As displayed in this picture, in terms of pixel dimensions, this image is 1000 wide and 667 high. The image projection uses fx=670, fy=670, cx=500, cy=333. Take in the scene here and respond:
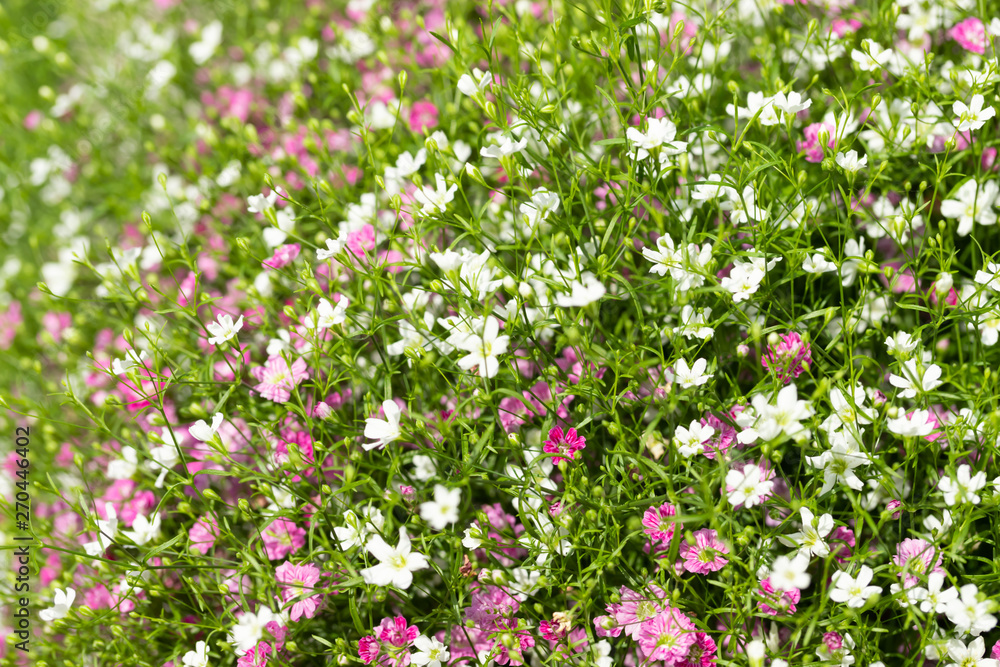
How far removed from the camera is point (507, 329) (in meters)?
1.49

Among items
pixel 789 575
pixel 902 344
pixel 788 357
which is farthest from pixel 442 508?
pixel 902 344

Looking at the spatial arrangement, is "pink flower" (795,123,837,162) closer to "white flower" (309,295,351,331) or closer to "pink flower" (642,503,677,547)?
"pink flower" (642,503,677,547)

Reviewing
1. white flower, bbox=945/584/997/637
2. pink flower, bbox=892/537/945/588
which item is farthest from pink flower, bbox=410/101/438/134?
white flower, bbox=945/584/997/637

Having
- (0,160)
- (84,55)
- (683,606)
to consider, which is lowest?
(683,606)

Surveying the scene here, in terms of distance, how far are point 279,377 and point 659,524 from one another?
0.98 m

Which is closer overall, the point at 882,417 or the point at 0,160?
the point at 882,417

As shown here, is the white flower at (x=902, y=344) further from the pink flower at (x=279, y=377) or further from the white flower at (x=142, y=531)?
the white flower at (x=142, y=531)

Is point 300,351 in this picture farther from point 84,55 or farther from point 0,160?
point 84,55

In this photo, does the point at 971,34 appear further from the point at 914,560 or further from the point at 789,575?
the point at 789,575

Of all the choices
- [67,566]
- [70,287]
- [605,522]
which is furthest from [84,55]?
[605,522]

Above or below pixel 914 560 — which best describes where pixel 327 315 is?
above

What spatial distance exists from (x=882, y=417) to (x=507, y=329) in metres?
0.85

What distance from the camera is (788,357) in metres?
1.38

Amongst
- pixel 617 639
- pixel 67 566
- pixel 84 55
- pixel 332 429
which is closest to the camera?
pixel 617 639
